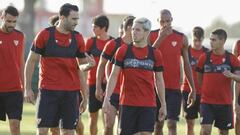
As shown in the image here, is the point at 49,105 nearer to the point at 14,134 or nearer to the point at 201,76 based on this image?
the point at 14,134

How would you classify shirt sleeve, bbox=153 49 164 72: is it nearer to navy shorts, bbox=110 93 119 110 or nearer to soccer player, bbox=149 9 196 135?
navy shorts, bbox=110 93 119 110

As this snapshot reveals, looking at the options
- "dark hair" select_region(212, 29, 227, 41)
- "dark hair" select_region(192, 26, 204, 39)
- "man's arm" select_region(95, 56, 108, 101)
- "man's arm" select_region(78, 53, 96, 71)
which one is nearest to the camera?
"man's arm" select_region(78, 53, 96, 71)

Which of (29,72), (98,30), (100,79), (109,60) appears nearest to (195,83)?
(98,30)

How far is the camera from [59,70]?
47.5 feet

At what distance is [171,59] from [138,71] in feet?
9.83

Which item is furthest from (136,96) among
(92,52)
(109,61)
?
(92,52)

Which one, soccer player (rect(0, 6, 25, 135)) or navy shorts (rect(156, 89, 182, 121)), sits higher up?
soccer player (rect(0, 6, 25, 135))

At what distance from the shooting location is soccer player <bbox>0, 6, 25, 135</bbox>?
627 inches

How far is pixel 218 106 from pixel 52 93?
401 cm

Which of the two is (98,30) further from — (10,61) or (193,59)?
(10,61)

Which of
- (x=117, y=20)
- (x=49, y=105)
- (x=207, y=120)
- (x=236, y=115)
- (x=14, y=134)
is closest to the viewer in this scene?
(x=49, y=105)

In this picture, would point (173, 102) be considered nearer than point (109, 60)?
No

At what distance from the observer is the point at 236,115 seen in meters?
18.4

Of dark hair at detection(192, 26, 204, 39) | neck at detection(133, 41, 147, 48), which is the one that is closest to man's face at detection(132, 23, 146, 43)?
neck at detection(133, 41, 147, 48)
